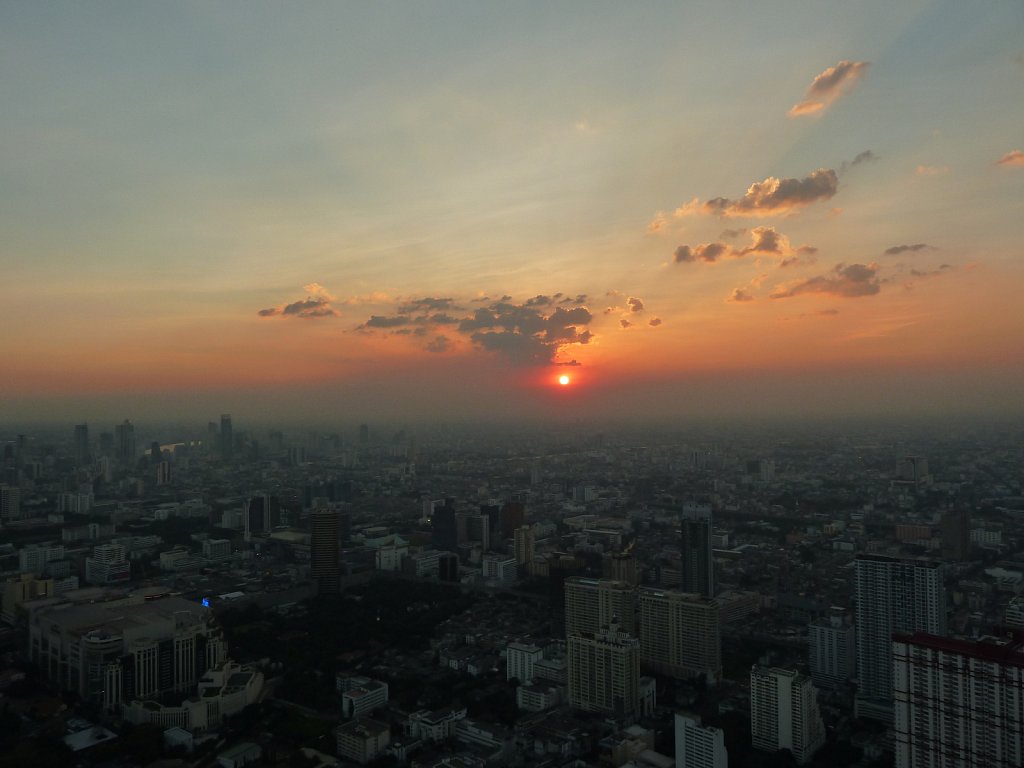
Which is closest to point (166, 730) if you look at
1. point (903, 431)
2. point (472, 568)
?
point (472, 568)

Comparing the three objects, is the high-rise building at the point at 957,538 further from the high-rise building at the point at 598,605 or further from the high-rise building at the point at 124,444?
the high-rise building at the point at 124,444

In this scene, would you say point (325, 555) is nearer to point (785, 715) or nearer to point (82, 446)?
point (785, 715)

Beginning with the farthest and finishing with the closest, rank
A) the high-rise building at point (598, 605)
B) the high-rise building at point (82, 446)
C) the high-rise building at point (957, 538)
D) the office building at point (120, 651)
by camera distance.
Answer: the high-rise building at point (82, 446), the high-rise building at point (957, 538), the high-rise building at point (598, 605), the office building at point (120, 651)

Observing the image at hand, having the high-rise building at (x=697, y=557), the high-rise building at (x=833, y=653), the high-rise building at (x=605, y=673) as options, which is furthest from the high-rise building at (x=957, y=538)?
the high-rise building at (x=605, y=673)

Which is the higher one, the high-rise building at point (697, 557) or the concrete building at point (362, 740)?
the high-rise building at point (697, 557)

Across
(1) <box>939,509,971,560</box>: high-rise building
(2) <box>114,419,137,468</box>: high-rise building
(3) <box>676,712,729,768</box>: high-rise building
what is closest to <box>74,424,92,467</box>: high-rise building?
(2) <box>114,419,137,468</box>: high-rise building

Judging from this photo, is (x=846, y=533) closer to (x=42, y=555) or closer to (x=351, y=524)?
(x=351, y=524)
